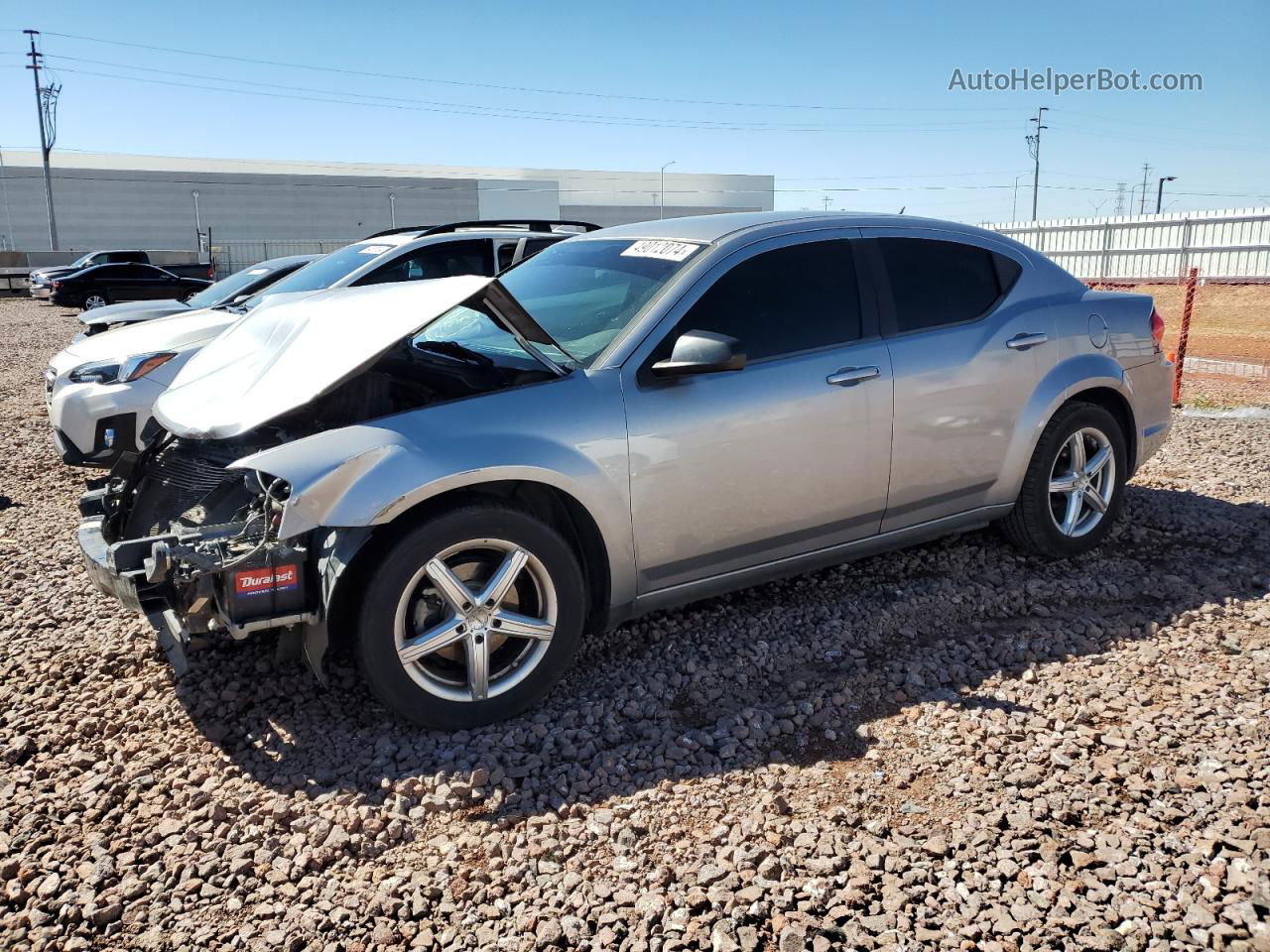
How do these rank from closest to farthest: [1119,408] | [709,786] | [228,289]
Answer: [709,786] → [1119,408] → [228,289]

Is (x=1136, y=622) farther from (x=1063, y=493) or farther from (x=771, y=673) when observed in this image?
(x=771, y=673)

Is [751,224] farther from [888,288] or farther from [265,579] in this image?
[265,579]

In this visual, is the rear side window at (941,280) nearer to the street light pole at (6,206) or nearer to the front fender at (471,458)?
the front fender at (471,458)

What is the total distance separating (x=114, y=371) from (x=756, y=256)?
4.99 m

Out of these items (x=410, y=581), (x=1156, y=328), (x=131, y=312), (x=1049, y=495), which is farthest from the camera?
(x=131, y=312)

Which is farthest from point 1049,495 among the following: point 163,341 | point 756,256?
point 163,341

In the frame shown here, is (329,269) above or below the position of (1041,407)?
above

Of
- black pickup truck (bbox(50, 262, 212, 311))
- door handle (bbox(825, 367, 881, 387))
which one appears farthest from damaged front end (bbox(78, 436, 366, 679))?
black pickup truck (bbox(50, 262, 212, 311))

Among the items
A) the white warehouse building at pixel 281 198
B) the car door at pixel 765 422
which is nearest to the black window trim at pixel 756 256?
the car door at pixel 765 422

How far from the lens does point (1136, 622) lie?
4367mm

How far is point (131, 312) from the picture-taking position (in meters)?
9.57

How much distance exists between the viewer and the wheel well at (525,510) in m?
3.29

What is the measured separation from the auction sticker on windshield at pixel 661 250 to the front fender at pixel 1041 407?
6.06 ft

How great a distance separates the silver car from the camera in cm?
330
